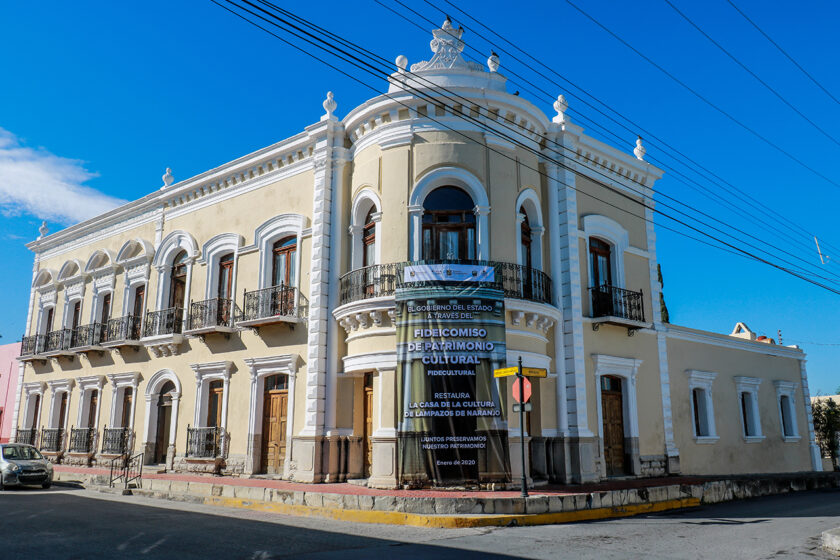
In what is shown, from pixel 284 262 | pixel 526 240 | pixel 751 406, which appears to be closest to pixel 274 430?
pixel 284 262

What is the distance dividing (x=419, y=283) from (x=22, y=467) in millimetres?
12615

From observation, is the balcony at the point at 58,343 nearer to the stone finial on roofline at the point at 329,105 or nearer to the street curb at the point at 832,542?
the stone finial on roofline at the point at 329,105

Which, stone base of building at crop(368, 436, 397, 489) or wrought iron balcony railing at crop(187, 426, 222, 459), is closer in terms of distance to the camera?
stone base of building at crop(368, 436, 397, 489)

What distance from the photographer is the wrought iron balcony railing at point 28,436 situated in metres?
26.6

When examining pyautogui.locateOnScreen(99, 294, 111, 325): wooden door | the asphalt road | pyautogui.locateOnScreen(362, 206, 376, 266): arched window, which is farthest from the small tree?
pyautogui.locateOnScreen(99, 294, 111, 325): wooden door

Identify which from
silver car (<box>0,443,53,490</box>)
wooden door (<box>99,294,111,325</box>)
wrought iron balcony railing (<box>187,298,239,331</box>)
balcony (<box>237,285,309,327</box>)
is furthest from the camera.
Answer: wooden door (<box>99,294,111,325</box>)

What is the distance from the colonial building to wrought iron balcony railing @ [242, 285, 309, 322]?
0.08m

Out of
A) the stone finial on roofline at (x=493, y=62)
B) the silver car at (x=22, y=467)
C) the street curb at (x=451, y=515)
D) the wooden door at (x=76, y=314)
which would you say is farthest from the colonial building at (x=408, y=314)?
the silver car at (x=22, y=467)

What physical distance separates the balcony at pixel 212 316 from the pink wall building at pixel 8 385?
14.1 m

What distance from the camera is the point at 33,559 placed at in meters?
8.06

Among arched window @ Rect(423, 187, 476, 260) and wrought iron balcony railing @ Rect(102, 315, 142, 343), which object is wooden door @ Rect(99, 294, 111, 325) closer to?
wrought iron balcony railing @ Rect(102, 315, 142, 343)

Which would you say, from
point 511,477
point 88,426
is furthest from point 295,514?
point 88,426

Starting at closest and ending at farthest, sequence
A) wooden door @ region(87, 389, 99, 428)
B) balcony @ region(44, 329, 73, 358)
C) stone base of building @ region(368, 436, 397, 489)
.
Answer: stone base of building @ region(368, 436, 397, 489) < wooden door @ region(87, 389, 99, 428) < balcony @ region(44, 329, 73, 358)

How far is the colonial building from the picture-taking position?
15.8 metres
